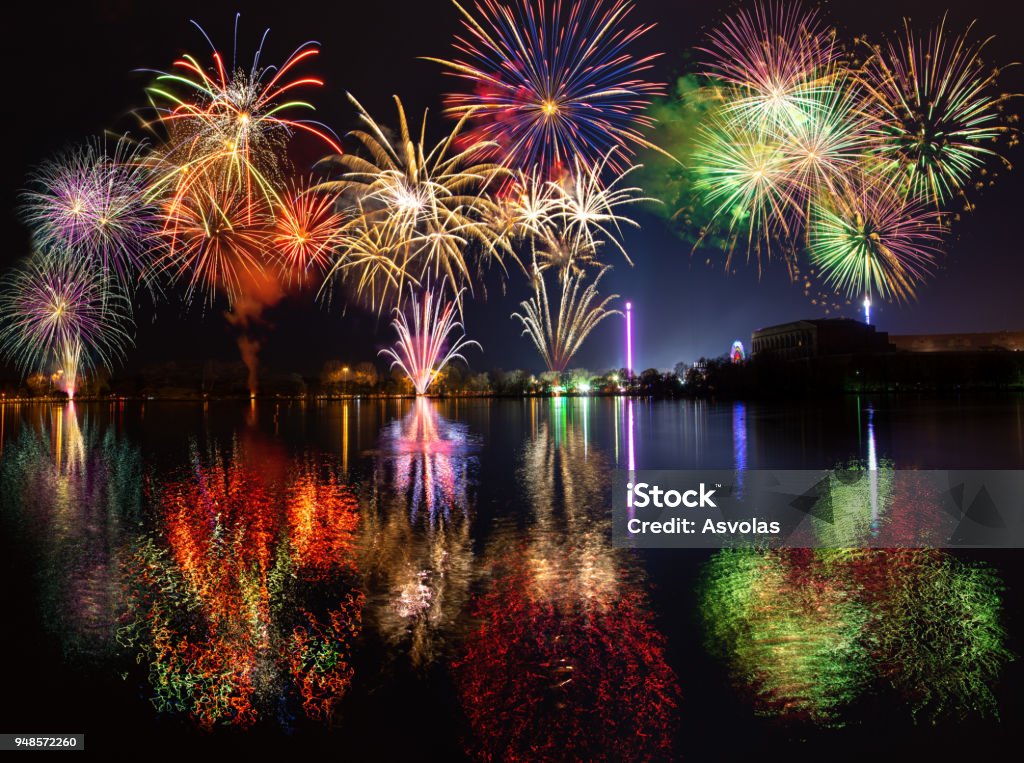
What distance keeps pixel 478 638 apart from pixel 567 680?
1.03 m

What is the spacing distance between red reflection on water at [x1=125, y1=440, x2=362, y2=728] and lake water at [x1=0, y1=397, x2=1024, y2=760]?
0.03 metres

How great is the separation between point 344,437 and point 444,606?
22.4 meters

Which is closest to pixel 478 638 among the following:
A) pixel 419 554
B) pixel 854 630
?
pixel 419 554

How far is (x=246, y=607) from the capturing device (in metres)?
6.77

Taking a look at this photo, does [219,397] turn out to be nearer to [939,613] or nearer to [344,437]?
[344,437]

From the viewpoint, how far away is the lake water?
14.8 ft

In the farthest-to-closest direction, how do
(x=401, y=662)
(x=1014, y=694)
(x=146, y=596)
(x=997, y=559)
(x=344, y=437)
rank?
(x=344, y=437) → (x=997, y=559) → (x=146, y=596) → (x=401, y=662) → (x=1014, y=694)

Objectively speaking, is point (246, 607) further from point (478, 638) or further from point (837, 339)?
point (837, 339)

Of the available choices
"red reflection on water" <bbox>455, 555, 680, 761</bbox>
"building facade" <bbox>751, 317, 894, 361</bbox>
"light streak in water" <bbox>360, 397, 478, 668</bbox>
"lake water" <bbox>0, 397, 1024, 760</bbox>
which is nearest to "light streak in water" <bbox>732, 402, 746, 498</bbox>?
"lake water" <bbox>0, 397, 1024, 760</bbox>

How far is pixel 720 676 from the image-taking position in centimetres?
512

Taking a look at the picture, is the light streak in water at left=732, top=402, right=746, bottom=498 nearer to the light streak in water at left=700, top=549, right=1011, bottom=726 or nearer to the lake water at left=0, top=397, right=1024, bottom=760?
the lake water at left=0, top=397, right=1024, bottom=760

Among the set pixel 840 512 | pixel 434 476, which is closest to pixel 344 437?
pixel 434 476

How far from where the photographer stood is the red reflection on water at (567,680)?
4.31 metres

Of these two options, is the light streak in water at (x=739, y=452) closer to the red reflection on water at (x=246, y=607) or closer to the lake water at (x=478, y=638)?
the lake water at (x=478, y=638)
